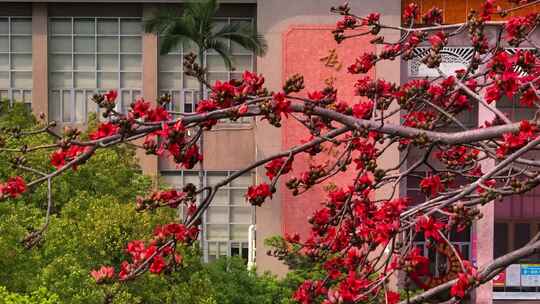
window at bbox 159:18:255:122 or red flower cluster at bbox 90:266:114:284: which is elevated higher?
window at bbox 159:18:255:122

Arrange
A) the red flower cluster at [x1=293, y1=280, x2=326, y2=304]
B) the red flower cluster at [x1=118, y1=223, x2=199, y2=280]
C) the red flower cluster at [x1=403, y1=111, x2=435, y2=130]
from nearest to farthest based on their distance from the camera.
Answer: the red flower cluster at [x1=118, y1=223, x2=199, y2=280], the red flower cluster at [x1=293, y1=280, x2=326, y2=304], the red flower cluster at [x1=403, y1=111, x2=435, y2=130]

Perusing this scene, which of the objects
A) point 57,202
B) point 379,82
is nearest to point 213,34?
point 57,202

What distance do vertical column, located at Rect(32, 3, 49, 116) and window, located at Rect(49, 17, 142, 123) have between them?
296mm

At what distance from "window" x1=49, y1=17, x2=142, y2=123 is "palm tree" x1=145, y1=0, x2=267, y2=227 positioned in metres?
2.71

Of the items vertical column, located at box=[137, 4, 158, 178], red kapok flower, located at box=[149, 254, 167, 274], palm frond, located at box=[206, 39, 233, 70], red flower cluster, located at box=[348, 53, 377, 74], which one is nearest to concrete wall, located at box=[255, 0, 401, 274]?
palm frond, located at box=[206, 39, 233, 70]

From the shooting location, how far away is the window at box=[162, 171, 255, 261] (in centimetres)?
2786

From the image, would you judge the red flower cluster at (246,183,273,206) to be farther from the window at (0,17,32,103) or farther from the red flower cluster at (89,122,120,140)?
the window at (0,17,32,103)

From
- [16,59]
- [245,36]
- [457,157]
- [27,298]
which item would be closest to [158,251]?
[457,157]

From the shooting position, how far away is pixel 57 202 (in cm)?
1736

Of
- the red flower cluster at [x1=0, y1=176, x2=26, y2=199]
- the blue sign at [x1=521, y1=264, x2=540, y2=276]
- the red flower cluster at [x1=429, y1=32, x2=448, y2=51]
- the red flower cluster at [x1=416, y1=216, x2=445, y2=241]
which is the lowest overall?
the blue sign at [x1=521, y1=264, x2=540, y2=276]

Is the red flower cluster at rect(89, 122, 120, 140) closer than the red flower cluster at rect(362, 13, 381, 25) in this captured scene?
Yes

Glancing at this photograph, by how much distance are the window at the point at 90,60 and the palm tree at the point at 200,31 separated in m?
2.71

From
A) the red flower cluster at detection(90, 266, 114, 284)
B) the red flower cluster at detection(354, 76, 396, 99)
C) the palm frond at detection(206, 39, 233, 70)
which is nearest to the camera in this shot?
the red flower cluster at detection(90, 266, 114, 284)

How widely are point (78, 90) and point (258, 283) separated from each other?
33.8ft
